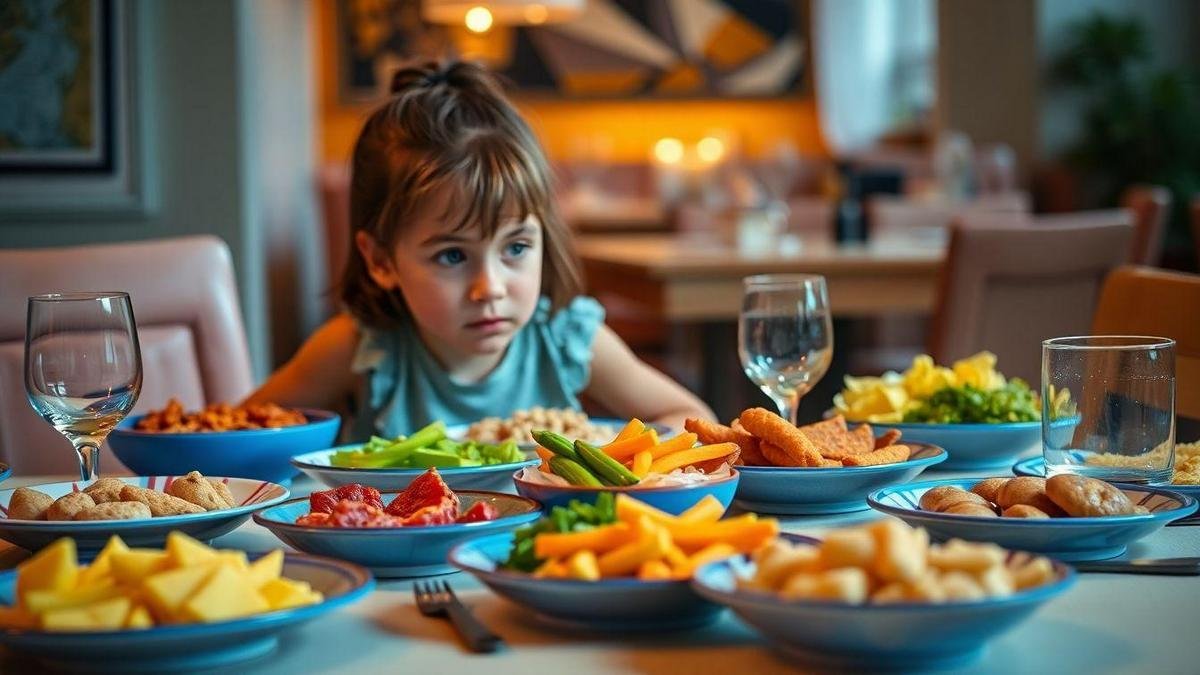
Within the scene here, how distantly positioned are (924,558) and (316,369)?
1.37 metres

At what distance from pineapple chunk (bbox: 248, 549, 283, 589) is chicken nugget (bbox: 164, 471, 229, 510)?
266mm

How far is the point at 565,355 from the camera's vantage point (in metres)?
2.02

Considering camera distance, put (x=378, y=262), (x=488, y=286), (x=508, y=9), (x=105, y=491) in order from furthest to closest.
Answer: (x=508, y=9) → (x=378, y=262) → (x=488, y=286) → (x=105, y=491)

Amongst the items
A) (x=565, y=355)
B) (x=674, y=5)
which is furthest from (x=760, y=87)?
(x=565, y=355)

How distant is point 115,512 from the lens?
3.26 feet

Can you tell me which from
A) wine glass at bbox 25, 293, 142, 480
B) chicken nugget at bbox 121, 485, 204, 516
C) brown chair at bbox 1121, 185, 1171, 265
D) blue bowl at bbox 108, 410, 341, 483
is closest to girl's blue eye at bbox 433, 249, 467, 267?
blue bowl at bbox 108, 410, 341, 483

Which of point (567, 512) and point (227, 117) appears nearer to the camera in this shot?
point (567, 512)

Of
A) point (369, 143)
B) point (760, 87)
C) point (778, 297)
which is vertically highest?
point (760, 87)

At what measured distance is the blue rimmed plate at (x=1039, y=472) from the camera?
43.9 inches

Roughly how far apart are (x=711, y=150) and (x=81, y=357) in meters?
8.67

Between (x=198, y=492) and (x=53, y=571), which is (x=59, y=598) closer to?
(x=53, y=571)

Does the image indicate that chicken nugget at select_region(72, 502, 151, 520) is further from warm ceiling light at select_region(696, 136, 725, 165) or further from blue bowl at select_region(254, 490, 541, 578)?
warm ceiling light at select_region(696, 136, 725, 165)

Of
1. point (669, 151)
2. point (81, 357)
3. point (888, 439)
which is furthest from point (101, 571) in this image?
point (669, 151)

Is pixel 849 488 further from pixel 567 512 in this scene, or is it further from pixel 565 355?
pixel 565 355
